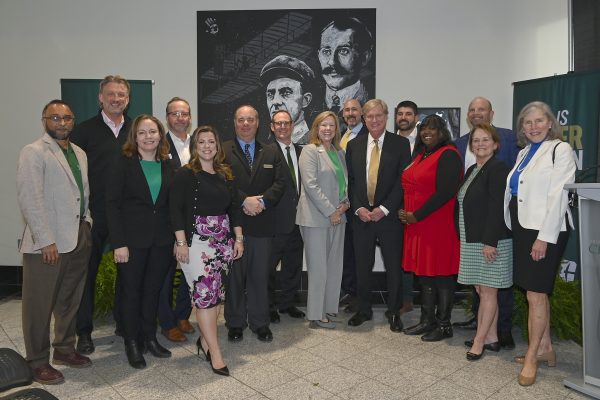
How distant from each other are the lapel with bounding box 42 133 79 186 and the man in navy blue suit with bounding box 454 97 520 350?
9.63 ft

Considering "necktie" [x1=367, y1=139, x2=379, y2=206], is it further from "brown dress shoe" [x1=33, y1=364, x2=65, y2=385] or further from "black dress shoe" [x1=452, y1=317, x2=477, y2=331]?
"brown dress shoe" [x1=33, y1=364, x2=65, y2=385]

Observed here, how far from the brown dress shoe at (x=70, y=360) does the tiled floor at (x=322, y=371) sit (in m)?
0.05

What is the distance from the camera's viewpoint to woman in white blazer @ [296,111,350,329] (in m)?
3.91

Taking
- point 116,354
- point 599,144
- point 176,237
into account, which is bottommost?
point 116,354

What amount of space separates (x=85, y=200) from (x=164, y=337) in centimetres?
135

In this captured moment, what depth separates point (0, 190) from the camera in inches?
224

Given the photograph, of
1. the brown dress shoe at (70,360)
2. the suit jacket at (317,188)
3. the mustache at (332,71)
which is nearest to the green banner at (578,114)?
the mustache at (332,71)

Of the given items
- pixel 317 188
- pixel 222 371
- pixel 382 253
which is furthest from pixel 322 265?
pixel 222 371

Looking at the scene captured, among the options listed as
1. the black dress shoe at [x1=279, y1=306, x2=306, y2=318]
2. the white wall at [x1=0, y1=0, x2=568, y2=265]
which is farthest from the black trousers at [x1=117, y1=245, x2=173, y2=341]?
the white wall at [x1=0, y1=0, x2=568, y2=265]

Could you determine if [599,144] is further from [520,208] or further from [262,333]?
[262,333]

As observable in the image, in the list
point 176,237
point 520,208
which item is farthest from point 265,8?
point 520,208

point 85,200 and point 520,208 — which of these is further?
point 85,200

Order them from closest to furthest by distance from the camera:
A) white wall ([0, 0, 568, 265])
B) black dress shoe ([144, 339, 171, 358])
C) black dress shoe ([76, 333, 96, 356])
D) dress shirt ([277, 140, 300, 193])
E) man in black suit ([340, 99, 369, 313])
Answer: black dress shoe ([144, 339, 171, 358]) < black dress shoe ([76, 333, 96, 356]) < dress shirt ([277, 140, 300, 193]) < man in black suit ([340, 99, 369, 313]) < white wall ([0, 0, 568, 265])

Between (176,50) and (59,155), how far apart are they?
2.97 metres
